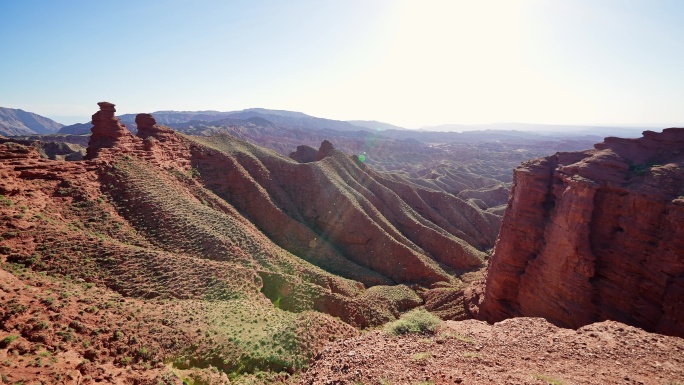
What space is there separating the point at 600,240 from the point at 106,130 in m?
44.8

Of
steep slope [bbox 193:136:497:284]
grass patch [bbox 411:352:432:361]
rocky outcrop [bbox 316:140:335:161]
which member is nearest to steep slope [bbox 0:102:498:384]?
steep slope [bbox 193:136:497:284]

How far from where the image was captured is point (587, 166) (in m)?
22.2

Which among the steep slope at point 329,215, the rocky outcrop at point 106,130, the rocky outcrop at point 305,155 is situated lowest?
the steep slope at point 329,215

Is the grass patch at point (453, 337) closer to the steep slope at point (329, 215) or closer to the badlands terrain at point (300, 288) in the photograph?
the badlands terrain at point (300, 288)

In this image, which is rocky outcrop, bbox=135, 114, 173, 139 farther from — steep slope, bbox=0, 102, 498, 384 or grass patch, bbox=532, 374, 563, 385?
grass patch, bbox=532, 374, 563, 385

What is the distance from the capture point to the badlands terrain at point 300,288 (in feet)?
41.1

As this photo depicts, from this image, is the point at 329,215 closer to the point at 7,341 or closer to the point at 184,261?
the point at 184,261

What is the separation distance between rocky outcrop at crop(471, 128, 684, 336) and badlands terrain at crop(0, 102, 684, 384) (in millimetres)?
90

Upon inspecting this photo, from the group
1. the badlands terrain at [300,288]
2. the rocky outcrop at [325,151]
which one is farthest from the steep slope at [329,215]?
the rocky outcrop at [325,151]

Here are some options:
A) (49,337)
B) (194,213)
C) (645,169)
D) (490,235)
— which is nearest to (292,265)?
(194,213)

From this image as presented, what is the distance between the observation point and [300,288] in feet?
89.3

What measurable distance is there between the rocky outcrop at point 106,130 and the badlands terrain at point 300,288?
18 cm

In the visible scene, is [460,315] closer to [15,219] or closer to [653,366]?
[653,366]

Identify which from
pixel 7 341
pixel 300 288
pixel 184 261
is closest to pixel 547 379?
pixel 7 341
